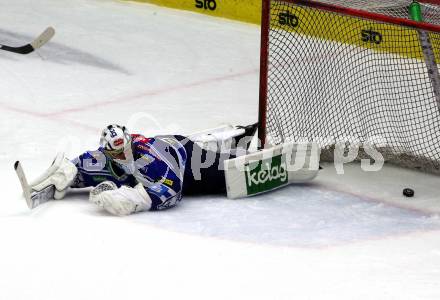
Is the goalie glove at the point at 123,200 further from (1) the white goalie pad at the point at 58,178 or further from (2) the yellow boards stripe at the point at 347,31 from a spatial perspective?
(2) the yellow boards stripe at the point at 347,31

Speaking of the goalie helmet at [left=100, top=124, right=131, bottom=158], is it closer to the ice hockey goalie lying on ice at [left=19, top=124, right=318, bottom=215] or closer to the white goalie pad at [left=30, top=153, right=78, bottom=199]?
the ice hockey goalie lying on ice at [left=19, top=124, right=318, bottom=215]

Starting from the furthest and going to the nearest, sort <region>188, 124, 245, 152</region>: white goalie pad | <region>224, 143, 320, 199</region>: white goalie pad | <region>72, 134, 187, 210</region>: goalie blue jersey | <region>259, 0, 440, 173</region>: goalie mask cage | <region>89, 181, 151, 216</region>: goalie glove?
<region>259, 0, 440, 173</region>: goalie mask cage → <region>188, 124, 245, 152</region>: white goalie pad → <region>224, 143, 320, 199</region>: white goalie pad → <region>72, 134, 187, 210</region>: goalie blue jersey → <region>89, 181, 151, 216</region>: goalie glove

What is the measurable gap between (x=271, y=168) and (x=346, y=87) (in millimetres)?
818

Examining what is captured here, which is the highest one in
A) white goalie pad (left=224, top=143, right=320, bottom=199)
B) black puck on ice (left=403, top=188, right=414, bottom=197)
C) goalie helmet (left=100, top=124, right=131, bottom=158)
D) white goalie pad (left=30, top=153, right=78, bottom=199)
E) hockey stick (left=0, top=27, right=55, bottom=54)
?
hockey stick (left=0, top=27, right=55, bottom=54)

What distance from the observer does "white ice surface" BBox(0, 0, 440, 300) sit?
173 inches

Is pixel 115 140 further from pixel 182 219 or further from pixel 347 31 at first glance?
pixel 347 31

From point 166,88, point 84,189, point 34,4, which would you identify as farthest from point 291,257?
point 34,4

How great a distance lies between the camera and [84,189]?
216 inches

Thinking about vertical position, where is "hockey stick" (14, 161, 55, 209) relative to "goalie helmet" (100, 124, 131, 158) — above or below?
below

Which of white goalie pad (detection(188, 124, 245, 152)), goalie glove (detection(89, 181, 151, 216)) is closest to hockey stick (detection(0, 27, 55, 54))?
white goalie pad (detection(188, 124, 245, 152))

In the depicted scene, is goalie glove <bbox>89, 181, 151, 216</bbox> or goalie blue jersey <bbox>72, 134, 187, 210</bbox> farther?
goalie blue jersey <bbox>72, 134, 187, 210</bbox>

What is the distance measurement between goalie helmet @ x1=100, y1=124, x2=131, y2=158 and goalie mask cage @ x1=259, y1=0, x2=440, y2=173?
3.39 ft

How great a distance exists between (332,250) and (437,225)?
0.62 meters

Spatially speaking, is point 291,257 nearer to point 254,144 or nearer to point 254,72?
point 254,144
